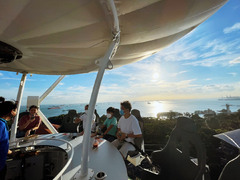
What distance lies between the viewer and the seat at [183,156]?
139 centimetres

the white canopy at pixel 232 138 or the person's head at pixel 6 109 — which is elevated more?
the person's head at pixel 6 109

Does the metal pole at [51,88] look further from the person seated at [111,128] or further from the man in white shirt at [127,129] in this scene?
the man in white shirt at [127,129]

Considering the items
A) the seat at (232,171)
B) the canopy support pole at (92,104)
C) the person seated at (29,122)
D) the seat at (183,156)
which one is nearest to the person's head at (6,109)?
the canopy support pole at (92,104)

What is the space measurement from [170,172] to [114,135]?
1927 millimetres

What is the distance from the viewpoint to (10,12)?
112 cm

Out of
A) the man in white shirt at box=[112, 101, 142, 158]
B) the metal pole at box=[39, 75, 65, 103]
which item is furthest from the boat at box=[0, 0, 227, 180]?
the metal pole at box=[39, 75, 65, 103]

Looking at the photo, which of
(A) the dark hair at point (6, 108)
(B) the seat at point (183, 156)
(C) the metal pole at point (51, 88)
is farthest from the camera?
(C) the metal pole at point (51, 88)

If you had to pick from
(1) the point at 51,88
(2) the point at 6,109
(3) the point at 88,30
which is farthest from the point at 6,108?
(1) the point at 51,88

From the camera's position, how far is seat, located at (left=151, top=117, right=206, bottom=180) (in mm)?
1388

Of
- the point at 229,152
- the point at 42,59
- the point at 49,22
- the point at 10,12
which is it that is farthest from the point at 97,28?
the point at 229,152

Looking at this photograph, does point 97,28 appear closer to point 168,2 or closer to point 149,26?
point 149,26

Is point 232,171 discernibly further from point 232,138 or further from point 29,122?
point 29,122

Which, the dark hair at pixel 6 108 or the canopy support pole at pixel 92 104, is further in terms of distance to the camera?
the dark hair at pixel 6 108

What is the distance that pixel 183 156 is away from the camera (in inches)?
65.9
